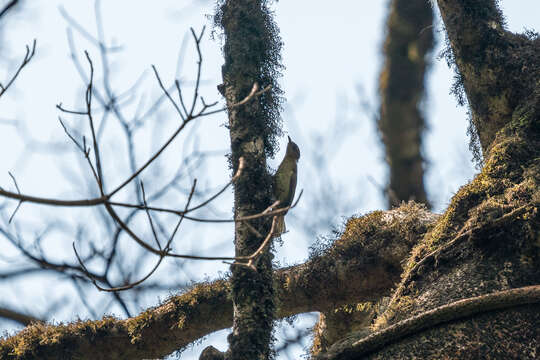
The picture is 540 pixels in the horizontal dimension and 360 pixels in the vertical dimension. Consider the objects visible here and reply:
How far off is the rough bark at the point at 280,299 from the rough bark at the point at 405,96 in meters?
3.00

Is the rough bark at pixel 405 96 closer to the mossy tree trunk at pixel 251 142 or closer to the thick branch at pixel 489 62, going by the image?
the thick branch at pixel 489 62

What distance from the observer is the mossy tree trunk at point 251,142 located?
2.72m

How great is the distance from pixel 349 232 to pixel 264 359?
6.59 feet

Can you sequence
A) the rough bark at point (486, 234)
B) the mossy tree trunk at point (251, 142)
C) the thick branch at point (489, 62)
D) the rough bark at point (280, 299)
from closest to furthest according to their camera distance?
the rough bark at point (486, 234) → the mossy tree trunk at point (251, 142) → the thick branch at point (489, 62) → the rough bark at point (280, 299)

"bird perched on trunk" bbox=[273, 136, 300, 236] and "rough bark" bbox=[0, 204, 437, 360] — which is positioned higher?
"bird perched on trunk" bbox=[273, 136, 300, 236]

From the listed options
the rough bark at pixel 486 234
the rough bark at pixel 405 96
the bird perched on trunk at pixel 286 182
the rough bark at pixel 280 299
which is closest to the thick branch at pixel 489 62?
the rough bark at pixel 486 234

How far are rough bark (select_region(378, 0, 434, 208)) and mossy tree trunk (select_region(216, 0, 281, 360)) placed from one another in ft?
12.3

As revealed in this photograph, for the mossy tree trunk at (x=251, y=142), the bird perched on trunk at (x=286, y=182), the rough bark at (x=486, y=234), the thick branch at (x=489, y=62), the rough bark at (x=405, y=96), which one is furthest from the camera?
the rough bark at (x=405, y=96)

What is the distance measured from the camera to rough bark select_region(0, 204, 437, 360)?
13.7ft

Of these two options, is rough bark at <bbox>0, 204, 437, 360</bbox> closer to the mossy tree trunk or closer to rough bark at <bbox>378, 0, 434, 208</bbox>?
the mossy tree trunk

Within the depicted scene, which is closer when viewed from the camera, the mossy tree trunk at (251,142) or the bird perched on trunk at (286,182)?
the mossy tree trunk at (251,142)

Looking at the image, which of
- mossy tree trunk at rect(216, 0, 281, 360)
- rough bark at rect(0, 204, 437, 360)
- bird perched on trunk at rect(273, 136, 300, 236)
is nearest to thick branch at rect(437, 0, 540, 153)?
rough bark at rect(0, 204, 437, 360)

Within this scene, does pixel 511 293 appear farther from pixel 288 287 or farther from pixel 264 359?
pixel 288 287

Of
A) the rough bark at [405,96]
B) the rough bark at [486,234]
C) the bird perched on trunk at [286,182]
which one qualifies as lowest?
the rough bark at [486,234]
